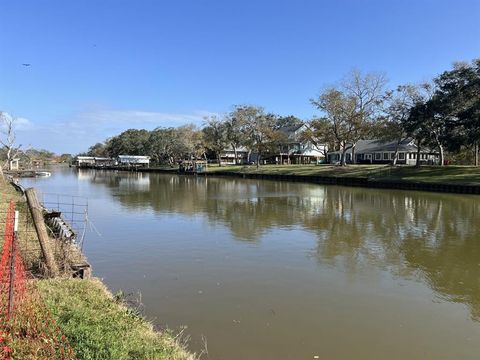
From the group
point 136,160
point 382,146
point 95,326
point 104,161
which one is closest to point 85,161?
point 104,161

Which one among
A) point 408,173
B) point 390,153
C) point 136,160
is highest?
point 390,153

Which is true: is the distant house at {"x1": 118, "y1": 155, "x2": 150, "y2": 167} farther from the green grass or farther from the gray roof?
the green grass

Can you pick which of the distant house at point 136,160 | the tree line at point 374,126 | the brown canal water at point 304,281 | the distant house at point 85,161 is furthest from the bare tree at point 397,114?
the distant house at point 85,161

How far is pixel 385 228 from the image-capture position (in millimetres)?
19969

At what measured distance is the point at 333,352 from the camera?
23.3ft

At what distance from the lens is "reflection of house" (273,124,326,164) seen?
8762 centimetres

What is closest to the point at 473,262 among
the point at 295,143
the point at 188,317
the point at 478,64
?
the point at 188,317

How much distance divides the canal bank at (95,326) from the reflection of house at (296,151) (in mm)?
78935

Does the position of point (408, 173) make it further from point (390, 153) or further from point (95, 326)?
point (95, 326)

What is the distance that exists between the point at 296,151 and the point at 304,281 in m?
78.9

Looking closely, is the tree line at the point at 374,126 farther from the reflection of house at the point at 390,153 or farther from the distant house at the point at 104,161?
the distant house at the point at 104,161

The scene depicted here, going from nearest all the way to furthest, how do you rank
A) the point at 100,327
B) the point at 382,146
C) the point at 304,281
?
the point at 100,327, the point at 304,281, the point at 382,146

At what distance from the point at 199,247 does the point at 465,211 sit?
19.2 m

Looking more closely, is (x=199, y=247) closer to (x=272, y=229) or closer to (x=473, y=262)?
(x=272, y=229)
